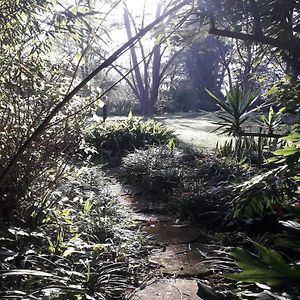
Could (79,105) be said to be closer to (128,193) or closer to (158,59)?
(128,193)

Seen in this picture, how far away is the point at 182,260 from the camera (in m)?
3.13

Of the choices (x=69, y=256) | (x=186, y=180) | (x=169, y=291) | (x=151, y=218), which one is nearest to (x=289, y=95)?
(x=169, y=291)

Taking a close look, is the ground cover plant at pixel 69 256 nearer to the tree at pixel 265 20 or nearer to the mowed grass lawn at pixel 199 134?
the tree at pixel 265 20

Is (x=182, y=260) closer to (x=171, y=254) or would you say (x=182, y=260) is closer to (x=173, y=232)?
(x=171, y=254)

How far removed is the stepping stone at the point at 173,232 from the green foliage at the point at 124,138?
4.59 m

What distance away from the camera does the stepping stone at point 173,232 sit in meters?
3.65

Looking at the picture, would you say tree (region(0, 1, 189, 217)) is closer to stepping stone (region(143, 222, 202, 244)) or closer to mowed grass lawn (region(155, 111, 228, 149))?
stepping stone (region(143, 222, 202, 244))

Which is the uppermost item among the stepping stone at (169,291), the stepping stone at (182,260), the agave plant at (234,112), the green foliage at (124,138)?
the agave plant at (234,112)

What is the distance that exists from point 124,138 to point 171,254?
6.18m

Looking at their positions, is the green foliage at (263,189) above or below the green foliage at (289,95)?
below

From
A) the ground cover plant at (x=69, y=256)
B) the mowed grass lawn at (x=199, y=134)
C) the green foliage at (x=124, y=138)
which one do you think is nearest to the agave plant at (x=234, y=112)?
the ground cover plant at (x=69, y=256)

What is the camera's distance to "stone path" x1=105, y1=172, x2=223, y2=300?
2510 mm

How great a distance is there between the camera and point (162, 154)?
6.96 meters

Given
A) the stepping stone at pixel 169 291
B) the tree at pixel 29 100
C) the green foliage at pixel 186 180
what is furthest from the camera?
the green foliage at pixel 186 180
